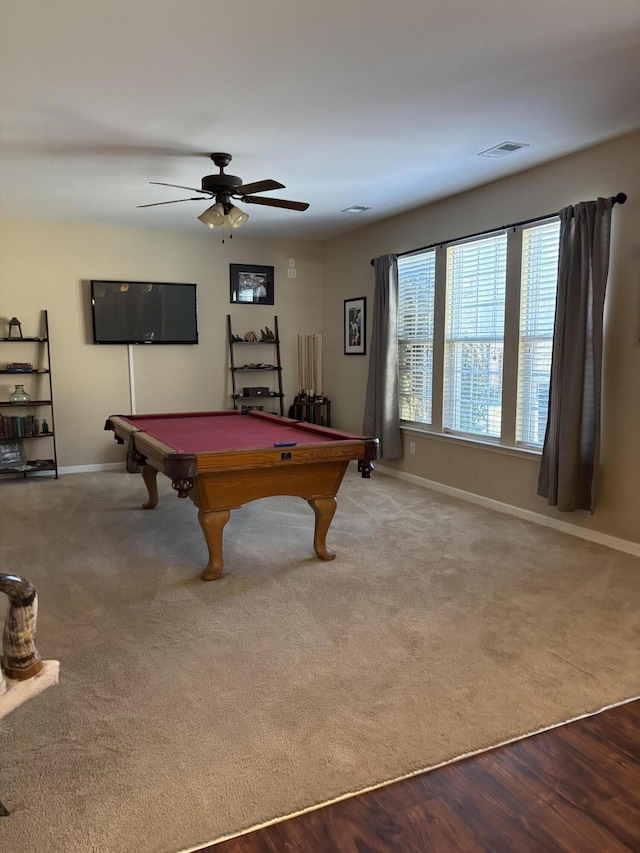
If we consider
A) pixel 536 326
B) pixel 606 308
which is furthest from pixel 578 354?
pixel 536 326

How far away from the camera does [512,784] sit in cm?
176

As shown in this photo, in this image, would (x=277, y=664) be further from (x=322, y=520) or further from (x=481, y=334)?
(x=481, y=334)

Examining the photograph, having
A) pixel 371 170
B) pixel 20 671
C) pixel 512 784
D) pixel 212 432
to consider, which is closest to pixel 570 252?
pixel 371 170

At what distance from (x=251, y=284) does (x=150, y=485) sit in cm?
300

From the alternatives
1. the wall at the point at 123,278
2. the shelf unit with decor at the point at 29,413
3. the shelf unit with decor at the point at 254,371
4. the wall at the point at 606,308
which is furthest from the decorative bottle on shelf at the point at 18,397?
the wall at the point at 606,308

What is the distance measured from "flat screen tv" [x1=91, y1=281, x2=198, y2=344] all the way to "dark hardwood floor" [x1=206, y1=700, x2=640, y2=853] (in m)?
5.41

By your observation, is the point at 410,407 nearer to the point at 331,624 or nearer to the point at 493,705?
the point at 331,624

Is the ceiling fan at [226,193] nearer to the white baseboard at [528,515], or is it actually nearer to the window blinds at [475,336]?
the window blinds at [475,336]

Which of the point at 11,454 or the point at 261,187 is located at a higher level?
the point at 261,187

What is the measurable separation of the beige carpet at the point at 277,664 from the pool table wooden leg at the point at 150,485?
0.52 m

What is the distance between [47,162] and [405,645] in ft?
12.5

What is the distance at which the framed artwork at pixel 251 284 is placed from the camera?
673 cm

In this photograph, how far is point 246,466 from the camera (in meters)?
3.13

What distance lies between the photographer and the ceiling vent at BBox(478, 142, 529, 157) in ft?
12.4
